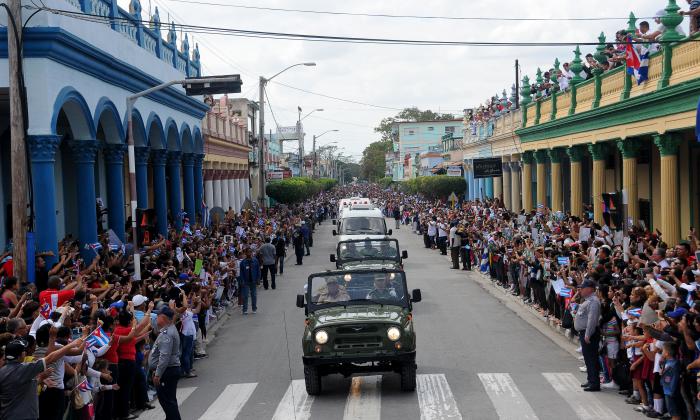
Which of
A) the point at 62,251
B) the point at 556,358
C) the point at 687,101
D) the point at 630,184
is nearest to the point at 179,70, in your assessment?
the point at 62,251

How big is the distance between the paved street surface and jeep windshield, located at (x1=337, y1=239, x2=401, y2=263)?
1.72m

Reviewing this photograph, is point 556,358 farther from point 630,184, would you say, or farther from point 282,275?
point 282,275

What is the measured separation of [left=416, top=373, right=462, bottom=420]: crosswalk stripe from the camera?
431 inches

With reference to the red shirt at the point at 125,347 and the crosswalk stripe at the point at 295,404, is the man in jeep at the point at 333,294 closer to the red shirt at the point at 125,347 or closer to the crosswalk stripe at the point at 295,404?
the crosswalk stripe at the point at 295,404

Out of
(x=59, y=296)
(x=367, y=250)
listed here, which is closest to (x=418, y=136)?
(x=367, y=250)

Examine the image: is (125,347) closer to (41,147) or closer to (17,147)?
(17,147)

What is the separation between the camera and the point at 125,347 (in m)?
11.4

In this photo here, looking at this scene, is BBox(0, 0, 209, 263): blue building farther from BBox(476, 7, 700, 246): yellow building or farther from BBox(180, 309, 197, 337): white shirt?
BBox(476, 7, 700, 246): yellow building

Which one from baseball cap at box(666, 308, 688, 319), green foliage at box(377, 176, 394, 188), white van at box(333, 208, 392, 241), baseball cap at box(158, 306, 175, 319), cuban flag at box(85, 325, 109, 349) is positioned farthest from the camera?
green foliage at box(377, 176, 394, 188)

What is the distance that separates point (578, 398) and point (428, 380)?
2.44m

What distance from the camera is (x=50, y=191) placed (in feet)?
56.4

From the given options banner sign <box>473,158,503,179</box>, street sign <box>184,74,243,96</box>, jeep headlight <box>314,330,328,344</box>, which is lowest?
jeep headlight <box>314,330,328,344</box>

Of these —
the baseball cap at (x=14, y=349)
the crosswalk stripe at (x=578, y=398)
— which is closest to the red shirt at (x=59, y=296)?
the baseball cap at (x=14, y=349)

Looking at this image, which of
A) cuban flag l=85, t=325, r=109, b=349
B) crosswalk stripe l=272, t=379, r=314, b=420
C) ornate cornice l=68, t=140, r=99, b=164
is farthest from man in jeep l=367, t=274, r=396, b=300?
ornate cornice l=68, t=140, r=99, b=164
